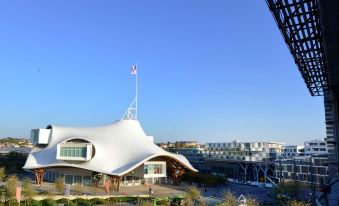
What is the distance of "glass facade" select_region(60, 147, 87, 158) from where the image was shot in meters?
44.1

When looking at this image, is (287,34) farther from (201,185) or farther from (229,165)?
(229,165)

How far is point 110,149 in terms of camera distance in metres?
46.5

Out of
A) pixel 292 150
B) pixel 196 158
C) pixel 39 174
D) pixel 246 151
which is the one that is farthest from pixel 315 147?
pixel 39 174

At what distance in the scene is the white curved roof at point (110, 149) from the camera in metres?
42.9

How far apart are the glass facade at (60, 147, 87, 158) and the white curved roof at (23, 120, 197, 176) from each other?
102 cm

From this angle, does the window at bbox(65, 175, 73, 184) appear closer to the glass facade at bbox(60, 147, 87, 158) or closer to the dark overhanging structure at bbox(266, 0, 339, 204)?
the glass facade at bbox(60, 147, 87, 158)

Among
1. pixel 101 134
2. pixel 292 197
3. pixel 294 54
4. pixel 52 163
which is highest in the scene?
pixel 294 54

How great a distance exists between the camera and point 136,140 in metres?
49.1

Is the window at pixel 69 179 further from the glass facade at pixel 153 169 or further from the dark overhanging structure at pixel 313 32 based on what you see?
the dark overhanging structure at pixel 313 32

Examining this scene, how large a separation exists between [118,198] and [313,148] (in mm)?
57437

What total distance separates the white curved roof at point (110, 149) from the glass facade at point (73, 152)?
1024 millimetres

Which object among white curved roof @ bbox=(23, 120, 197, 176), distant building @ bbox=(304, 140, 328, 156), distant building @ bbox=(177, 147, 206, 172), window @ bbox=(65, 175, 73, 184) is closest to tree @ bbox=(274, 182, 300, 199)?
white curved roof @ bbox=(23, 120, 197, 176)

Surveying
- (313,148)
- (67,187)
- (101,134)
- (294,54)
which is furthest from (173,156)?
(313,148)

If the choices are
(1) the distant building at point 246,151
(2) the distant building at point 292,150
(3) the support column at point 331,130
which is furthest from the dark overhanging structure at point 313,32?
(2) the distant building at point 292,150
